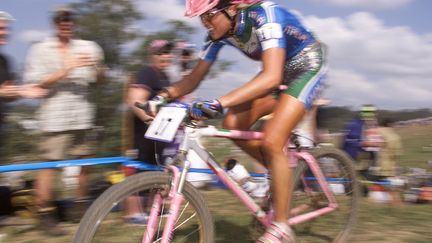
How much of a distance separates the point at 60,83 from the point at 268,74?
8.02ft

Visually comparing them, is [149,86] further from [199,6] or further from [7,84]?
[199,6]

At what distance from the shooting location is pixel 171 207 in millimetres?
2553

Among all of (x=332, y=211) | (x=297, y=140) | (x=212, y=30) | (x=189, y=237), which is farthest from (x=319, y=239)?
(x=212, y=30)

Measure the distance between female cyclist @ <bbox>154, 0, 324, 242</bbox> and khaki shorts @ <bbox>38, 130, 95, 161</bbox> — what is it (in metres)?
1.75

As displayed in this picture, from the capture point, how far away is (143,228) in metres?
2.71

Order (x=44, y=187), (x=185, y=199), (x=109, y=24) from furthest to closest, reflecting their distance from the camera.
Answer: (x=109, y=24) → (x=44, y=187) → (x=185, y=199)

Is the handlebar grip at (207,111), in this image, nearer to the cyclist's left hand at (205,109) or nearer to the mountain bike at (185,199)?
the cyclist's left hand at (205,109)

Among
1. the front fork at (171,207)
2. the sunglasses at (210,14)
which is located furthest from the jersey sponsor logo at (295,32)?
the front fork at (171,207)

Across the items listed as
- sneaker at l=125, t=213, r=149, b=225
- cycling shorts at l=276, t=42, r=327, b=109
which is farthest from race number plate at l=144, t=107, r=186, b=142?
cycling shorts at l=276, t=42, r=327, b=109

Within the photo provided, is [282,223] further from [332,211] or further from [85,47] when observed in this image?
[85,47]

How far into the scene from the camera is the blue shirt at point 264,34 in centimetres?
284

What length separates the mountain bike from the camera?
243 cm

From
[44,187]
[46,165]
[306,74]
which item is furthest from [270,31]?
[44,187]

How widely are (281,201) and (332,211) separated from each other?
3.11 feet
